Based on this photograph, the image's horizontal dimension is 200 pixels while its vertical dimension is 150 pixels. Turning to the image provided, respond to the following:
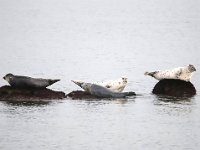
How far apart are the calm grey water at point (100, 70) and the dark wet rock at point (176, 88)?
1.48 ft

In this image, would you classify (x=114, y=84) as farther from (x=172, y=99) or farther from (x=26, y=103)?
(x=26, y=103)

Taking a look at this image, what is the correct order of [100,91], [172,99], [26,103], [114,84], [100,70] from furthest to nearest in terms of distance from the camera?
1. [100,70]
2. [114,84]
3. [172,99]
4. [100,91]
5. [26,103]

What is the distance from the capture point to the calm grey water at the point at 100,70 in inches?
758

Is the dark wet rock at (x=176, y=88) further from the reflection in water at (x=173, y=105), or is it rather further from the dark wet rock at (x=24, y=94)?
the dark wet rock at (x=24, y=94)

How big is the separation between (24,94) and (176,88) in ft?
13.8

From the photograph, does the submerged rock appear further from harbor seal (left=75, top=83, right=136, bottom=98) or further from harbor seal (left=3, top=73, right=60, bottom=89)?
harbor seal (left=3, top=73, right=60, bottom=89)

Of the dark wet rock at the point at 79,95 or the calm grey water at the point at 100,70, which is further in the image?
the dark wet rock at the point at 79,95

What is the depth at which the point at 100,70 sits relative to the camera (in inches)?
1331

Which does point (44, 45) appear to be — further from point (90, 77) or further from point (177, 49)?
point (90, 77)

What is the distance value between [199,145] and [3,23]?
43829 mm

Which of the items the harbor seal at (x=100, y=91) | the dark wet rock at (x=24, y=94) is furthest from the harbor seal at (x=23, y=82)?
the harbor seal at (x=100, y=91)

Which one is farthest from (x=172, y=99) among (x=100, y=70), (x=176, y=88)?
(x=100, y=70)

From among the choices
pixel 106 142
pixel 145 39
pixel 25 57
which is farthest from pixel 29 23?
pixel 106 142

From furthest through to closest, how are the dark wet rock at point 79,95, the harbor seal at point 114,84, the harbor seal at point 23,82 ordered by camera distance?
the harbor seal at point 114,84, the dark wet rock at point 79,95, the harbor seal at point 23,82
